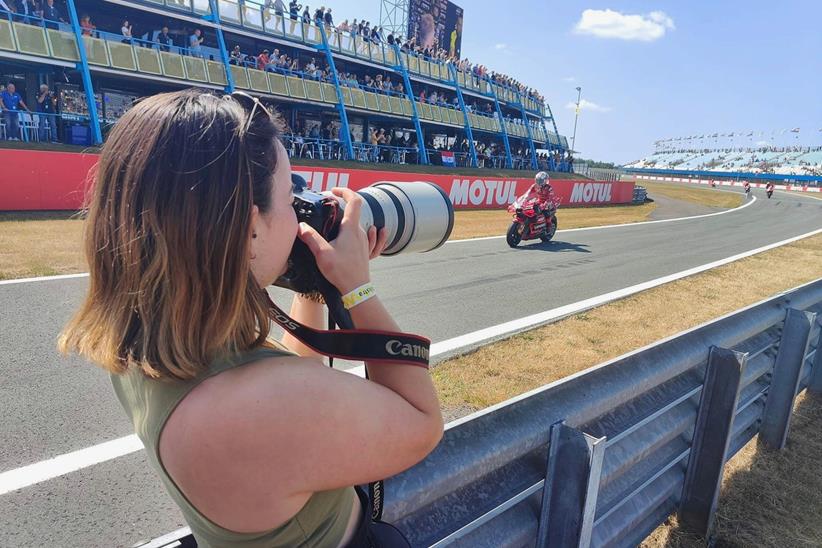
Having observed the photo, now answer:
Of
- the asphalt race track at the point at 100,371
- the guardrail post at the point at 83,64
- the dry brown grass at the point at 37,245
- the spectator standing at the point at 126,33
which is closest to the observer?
the asphalt race track at the point at 100,371

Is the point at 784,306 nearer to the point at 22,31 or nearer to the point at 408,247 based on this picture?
the point at 408,247

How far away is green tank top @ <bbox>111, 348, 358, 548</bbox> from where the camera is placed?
993 millimetres

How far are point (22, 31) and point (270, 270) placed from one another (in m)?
21.7

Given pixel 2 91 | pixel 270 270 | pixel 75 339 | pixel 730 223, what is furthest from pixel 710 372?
pixel 730 223

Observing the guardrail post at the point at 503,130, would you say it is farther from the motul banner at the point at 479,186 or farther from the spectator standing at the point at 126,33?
the spectator standing at the point at 126,33

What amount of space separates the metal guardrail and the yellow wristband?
48cm

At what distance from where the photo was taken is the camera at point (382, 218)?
1307 mm

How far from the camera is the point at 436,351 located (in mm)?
5332

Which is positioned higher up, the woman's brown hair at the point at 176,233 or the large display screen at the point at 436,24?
the large display screen at the point at 436,24

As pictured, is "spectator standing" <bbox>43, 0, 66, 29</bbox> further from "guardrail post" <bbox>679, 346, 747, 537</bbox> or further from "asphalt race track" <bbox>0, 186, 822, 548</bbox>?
"guardrail post" <bbox>679, 346, 747, 537</bbox>

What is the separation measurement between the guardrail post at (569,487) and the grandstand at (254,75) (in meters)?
9.57

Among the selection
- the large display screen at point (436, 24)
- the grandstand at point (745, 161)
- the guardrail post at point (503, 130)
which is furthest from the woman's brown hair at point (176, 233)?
the grandstand at point (745, 161)

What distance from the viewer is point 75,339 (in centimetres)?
116

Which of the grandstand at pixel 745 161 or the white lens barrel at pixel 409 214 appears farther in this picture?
the grandstand at pixel 745 161
